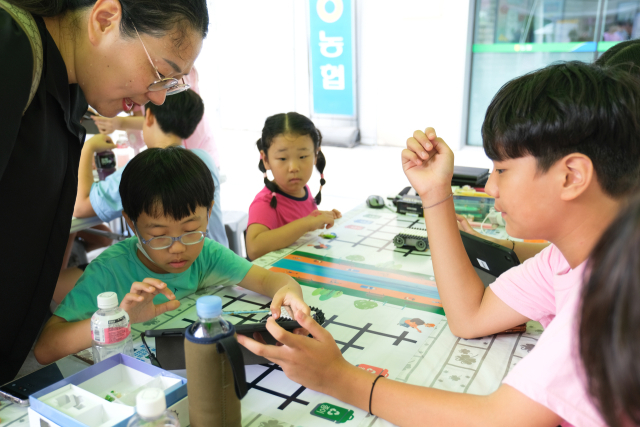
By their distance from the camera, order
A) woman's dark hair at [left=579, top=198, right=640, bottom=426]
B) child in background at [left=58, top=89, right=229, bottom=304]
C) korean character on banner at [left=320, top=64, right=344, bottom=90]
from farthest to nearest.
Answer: korean character on banner at [left=320, top=64, right=344, bottom=90] → child in background at [left=58, top=89, right=229, bottom=304] → woman's dark hair at [left=579, top=198, right=640, bottom=426]

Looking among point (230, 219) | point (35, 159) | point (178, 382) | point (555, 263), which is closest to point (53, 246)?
point (35, 159)

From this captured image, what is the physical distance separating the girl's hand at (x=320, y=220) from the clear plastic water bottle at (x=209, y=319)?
110 centimetres

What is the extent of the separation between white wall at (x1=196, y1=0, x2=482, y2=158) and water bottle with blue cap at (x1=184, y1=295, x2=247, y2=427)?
18.4ft

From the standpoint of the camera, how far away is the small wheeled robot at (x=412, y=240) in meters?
1.67

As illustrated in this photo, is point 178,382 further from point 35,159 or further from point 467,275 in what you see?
point 467,275

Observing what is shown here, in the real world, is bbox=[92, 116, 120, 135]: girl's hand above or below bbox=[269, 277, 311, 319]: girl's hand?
above

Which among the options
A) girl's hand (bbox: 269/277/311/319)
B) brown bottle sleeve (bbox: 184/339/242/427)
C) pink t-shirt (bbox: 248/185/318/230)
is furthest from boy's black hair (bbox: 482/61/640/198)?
pink t-shirt (bbox: 248/185/318/230)

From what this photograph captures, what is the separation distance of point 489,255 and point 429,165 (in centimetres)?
29

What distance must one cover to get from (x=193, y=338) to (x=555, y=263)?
71 cm

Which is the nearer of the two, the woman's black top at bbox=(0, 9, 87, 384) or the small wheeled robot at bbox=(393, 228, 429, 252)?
the woman's black top at bbox=(0, 9, 87, 384)

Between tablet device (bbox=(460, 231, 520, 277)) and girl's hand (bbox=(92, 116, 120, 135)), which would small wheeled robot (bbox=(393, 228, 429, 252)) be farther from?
girl's hand (bbox=(92, 116, 120, 135))

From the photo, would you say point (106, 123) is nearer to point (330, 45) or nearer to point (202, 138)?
point (202, 138)

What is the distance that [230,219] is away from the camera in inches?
111

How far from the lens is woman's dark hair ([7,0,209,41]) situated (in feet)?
3.27
